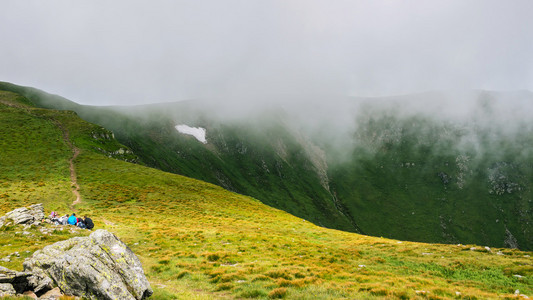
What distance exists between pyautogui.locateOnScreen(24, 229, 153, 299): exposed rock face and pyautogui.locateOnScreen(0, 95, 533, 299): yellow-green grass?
169 cm

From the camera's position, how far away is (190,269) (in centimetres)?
1884

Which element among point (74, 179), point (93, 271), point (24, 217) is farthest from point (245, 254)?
point (74, 179)

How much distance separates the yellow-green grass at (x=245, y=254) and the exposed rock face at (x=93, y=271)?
1.69 m

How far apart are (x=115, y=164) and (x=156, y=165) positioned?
105186mm

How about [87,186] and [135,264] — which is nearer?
[135,264]

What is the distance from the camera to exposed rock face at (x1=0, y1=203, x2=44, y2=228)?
26.7 metres

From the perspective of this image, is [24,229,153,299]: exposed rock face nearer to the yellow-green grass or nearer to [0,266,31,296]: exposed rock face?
[0,266,31,296]: exposed rock face

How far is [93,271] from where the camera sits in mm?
11469

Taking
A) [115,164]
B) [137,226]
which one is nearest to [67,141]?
[115,164]

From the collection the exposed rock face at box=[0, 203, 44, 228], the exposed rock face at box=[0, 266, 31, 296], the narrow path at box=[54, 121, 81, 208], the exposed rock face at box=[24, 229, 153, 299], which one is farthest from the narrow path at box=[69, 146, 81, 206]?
the exposed rock face at box=[0, 266, 31, 296]

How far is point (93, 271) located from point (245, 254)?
14.2m

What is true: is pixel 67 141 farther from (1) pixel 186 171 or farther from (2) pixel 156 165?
(1) pixel 186 171

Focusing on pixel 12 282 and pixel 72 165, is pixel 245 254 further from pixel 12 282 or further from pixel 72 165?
pixel 72 165

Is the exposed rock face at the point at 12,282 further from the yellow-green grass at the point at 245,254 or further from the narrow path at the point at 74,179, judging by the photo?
the narrow path at the point at 74,179
